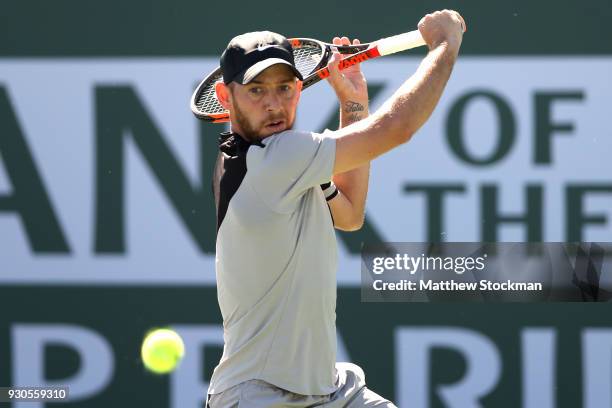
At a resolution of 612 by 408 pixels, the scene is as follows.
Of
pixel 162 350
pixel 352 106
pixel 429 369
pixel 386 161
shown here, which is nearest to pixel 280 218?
pixel 352 106

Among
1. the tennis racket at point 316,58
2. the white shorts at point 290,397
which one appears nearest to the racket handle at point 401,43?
the tennis racket at point 316,58

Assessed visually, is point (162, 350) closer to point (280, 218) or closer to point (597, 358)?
point (597, 358)

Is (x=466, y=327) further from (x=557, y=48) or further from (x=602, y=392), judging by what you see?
(x=557, y=48)

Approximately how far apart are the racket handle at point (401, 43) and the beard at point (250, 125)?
42 centimetres

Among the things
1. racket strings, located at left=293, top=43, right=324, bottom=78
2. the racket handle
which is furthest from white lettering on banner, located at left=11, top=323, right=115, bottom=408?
the racket handle

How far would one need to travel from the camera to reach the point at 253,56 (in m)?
2.79

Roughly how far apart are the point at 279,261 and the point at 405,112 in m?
0.48

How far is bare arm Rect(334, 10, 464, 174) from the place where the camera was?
264 centimetres

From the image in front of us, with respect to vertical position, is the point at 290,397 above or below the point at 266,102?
below

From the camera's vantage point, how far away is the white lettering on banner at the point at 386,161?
4.83 m

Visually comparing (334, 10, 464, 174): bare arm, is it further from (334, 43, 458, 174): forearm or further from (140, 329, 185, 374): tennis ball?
(140, 329, 185, 374): tennis ball

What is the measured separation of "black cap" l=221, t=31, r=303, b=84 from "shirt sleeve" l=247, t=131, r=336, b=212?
172 millimetres

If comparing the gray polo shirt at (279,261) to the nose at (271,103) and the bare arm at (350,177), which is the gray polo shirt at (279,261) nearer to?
the nose at (271,103)

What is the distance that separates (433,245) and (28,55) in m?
1.97
